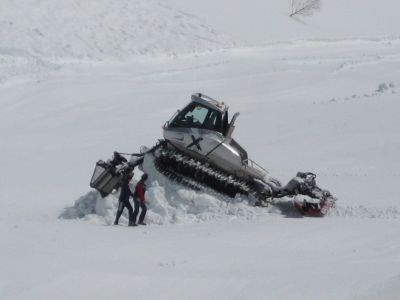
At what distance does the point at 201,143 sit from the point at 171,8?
90.8 ft

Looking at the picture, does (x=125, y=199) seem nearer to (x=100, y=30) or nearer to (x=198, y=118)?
(x=198, y=118)

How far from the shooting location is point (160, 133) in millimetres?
21594

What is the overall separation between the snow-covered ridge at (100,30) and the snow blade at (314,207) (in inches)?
755

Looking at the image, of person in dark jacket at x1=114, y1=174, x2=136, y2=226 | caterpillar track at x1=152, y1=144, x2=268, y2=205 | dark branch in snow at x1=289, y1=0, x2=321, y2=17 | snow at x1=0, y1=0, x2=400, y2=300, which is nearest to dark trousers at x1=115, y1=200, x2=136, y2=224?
person in dark jacket at x1=114, y1=174, x2=136, y2=226

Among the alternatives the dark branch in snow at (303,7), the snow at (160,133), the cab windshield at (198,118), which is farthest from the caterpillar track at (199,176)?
the dark branch in snow at (303,7)

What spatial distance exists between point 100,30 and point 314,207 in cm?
2341

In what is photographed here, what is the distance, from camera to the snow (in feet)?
26.7

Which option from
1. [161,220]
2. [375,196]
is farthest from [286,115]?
[161,220]

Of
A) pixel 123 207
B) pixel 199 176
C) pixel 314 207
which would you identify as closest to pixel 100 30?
pixel 199 176

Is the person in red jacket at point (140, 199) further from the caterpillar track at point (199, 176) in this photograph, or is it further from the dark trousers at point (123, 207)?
the caterpillar track at point (199, 176)

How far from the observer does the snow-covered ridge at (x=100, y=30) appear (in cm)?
3130

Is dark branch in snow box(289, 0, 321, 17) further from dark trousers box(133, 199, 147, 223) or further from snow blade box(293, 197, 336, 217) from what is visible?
dark trousers box(133, 199, 147, 223)

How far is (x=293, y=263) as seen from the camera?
891cm

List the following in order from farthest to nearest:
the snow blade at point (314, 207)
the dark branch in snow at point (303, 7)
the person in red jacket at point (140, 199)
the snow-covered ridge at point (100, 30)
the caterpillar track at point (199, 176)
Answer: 1. the dark branch in snow at point (303, 7)
2. the snow-covered ridge at point (100, 30)
3. the caterpillar track at point (199, 176)
4. the snow blade at point (314, 207)
5. the person in red jacket at point (140, 199)
